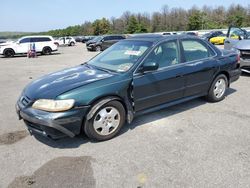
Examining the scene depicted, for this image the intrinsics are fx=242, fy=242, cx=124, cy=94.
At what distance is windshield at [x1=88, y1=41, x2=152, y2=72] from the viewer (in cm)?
422

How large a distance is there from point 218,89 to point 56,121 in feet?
12.4

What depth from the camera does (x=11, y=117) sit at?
16.6ft

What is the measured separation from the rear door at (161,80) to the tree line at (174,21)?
6196 centimetres

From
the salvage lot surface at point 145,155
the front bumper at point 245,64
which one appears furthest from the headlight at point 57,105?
the front bumper at point 245,64

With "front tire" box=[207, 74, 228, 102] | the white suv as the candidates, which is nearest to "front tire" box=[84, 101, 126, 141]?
"front tire" box=[207, 74, 228, 102]

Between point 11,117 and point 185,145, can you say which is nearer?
point 185,145

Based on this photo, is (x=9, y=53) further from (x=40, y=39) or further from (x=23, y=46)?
(x=40, y=39)

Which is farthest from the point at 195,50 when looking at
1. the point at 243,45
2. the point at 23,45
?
the point at 23,45

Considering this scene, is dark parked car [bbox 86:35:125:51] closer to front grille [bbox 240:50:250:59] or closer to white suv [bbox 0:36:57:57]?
white suv [bbox 0:36:57:57]

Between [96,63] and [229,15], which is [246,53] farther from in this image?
[229,15]

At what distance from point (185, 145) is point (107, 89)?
145 centimetres

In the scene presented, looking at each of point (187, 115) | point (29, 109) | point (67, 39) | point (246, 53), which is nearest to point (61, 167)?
point (29, 109)

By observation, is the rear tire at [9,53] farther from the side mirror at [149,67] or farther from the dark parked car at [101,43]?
the side mirror at [149,67]

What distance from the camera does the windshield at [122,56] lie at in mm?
4221
